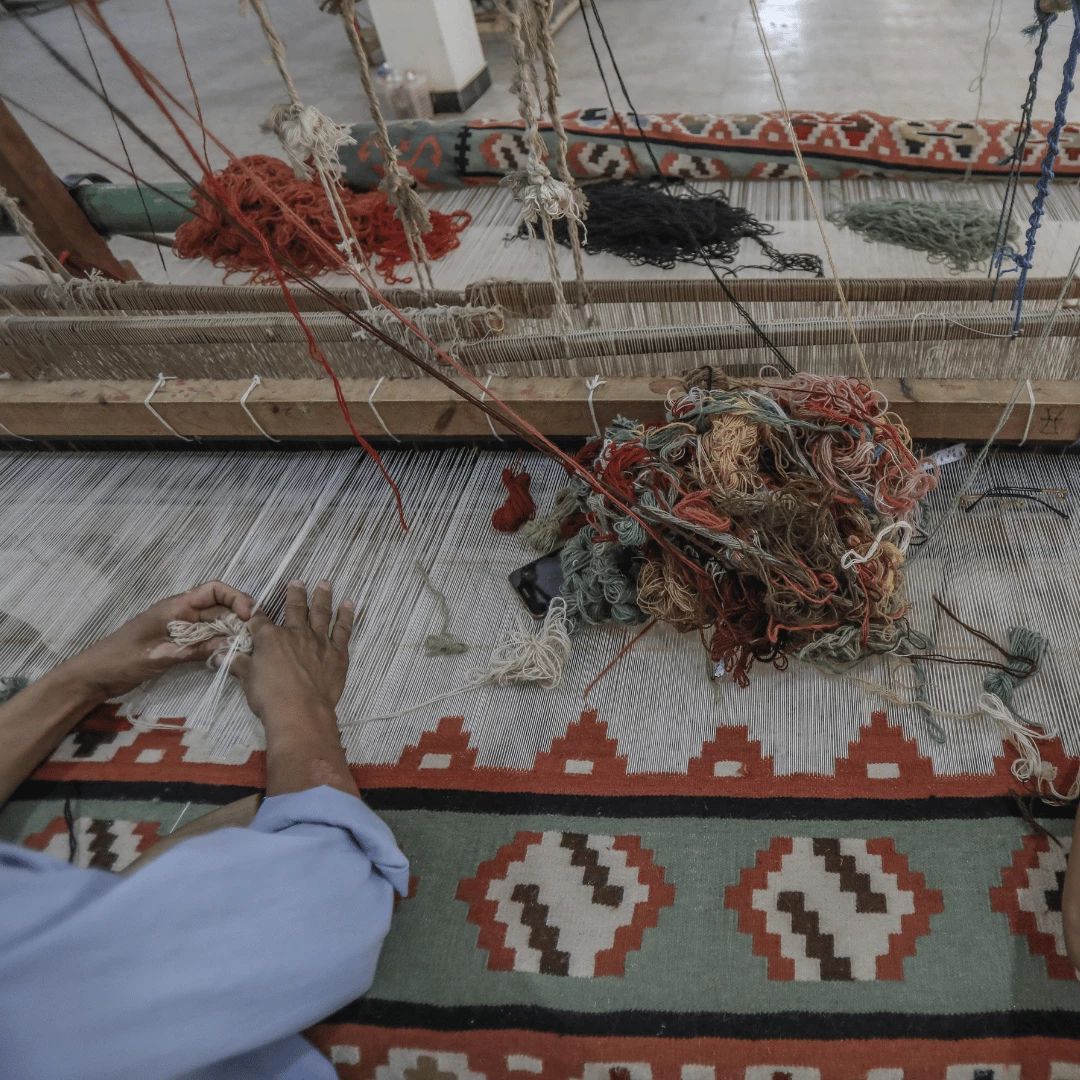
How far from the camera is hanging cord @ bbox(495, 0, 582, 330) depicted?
3.26ft

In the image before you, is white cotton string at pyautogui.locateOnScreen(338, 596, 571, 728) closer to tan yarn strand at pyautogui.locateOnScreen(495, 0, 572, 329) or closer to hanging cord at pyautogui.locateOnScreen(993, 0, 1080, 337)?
tan yarn strand at pyautogui.locateOnScreen(495, 0, 572, 329)

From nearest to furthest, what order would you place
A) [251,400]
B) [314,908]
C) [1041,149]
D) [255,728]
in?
[314,908]
[255,728]
[251,400]
[1041,149]

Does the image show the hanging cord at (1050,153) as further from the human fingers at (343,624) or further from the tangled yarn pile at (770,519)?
the human fingers at (343,624)

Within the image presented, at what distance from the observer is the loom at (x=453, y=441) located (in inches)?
50.7

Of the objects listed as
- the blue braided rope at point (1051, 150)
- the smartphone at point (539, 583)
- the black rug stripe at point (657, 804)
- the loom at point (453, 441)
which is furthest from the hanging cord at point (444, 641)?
the blue braided rope at point (1051, 150)

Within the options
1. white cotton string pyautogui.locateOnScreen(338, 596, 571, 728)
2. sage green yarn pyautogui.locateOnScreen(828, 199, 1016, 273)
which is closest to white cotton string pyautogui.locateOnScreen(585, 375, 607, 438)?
white cotton string pyautogui.locateOnScreen(338, 596, 571, 728)

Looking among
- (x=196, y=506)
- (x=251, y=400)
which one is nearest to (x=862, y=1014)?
(x=251, y=400)

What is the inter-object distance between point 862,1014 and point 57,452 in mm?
2123

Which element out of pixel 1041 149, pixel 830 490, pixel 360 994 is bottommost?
pixel 1041 149

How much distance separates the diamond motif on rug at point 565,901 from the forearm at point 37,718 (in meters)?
0.79

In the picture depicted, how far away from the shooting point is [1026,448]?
5.04 ft

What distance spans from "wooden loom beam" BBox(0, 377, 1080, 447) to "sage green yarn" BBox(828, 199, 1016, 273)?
1074 mm

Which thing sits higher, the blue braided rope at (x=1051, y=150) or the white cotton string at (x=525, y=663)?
the blue braided rope at (x=1051, y=150)

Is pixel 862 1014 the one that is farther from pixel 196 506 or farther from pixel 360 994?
pixel 196 506
